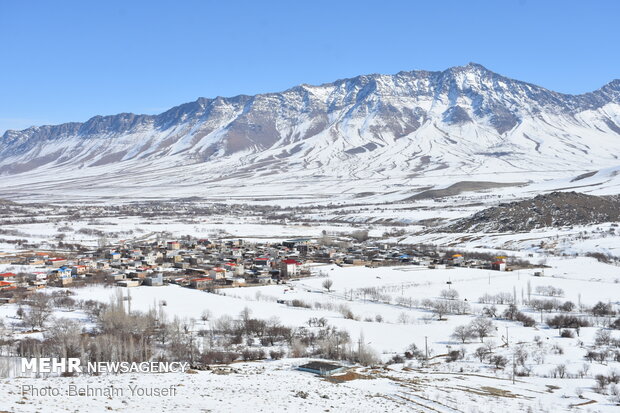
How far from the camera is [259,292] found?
27125mm

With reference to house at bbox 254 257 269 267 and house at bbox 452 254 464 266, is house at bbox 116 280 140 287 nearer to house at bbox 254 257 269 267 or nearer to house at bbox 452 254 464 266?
house at bbox 254 257 269 267

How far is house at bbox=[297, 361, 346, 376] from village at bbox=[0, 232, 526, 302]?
14.5 m

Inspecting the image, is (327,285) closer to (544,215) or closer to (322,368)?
(322,368)

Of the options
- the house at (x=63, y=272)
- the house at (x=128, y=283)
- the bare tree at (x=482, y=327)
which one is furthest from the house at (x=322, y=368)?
the house at (x=63, y=272)

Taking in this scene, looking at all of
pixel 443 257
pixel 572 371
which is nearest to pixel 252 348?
pixel 572 371

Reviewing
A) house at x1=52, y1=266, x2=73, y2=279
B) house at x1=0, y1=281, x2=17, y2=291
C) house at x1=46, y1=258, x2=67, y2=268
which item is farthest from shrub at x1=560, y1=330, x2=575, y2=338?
house at x1=46, y1=258, x2=67, y2=268

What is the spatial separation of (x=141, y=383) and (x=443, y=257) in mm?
28957

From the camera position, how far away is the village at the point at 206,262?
96.0 ft

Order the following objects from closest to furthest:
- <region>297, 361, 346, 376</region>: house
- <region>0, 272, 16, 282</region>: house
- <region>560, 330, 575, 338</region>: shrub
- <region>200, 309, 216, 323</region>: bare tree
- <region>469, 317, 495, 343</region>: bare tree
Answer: <region>297, 361, 346, 376</region>: house < <region>560, 330, 575, 338</region>: shrub < <region>469, 317, 495, 343</region>: bare tree < <region>200, 309, 216, 323</region>: bare tree < <region>0, 272, 16, 282</region>: house

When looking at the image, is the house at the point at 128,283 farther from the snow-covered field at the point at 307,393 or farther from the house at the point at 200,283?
the snow-covered field at the point at 307,393

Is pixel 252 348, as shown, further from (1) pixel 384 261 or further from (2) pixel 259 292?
(1) pixel 384 261

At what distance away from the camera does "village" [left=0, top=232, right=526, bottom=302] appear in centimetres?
2925

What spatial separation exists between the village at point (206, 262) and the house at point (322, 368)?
570 inches

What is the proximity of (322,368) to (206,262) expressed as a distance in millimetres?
22895
